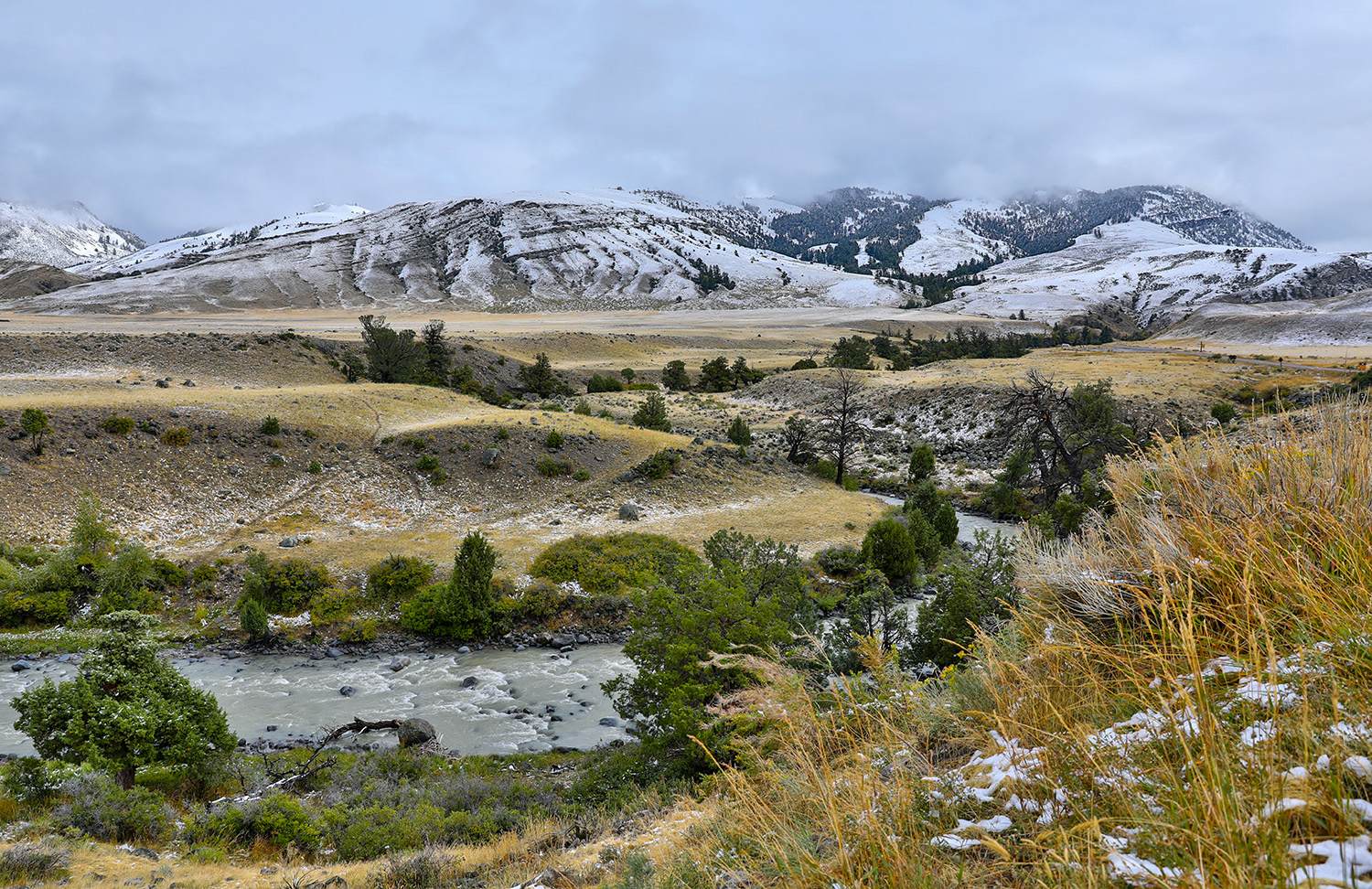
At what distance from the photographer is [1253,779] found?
2049mm

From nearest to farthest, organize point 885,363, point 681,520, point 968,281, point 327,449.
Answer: point 681,520 < point 327,449 < point 885,363 < point 968,281

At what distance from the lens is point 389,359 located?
43.5m

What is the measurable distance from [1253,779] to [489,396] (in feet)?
156

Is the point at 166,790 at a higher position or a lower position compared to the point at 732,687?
lower

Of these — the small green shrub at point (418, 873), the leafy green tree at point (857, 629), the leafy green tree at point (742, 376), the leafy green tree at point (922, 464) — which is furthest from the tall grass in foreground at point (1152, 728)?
the leafy green tree at point (742, 376)

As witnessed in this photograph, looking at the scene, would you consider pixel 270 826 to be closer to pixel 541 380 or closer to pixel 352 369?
pixel 352 369

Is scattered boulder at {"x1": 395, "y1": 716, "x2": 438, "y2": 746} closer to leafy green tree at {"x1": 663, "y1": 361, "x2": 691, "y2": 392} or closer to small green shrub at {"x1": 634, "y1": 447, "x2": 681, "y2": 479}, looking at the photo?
small green shrub at {"x1": 634, "y1": 447, "x2": 681, "y2": 479}

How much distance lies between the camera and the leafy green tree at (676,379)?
66.7 meters

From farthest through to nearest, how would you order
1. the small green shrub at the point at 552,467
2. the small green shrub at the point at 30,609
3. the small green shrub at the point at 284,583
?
the small green shrub at the point at 552,467 → the small green shrub at the point at 284,583 → the small green shrub at the point at 30,609

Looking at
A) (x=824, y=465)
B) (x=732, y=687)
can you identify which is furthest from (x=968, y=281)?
(x=732, y=687)

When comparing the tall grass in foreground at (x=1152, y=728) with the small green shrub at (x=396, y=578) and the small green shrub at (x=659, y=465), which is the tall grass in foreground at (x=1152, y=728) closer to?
the small green shrub at (x=396, y=578)

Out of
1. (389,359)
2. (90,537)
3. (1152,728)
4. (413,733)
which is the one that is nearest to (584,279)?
→ (389,359)

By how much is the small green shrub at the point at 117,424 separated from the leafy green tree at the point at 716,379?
50652mm

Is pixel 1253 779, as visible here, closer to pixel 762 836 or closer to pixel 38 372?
pixel 762 836
